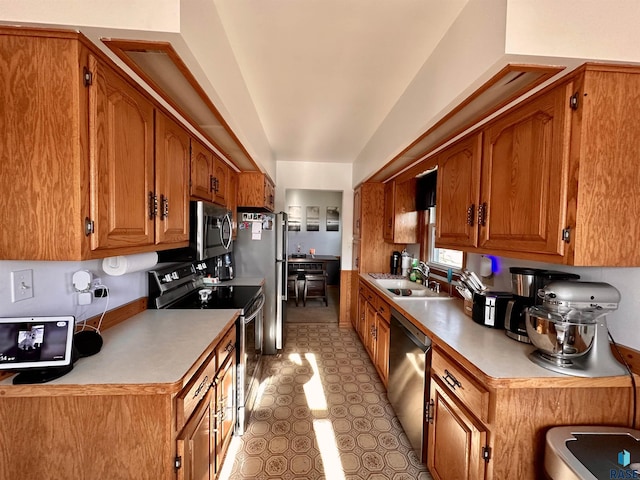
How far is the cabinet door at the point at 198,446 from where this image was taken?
107 cm

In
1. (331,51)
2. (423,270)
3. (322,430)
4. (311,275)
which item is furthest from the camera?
(311,275)

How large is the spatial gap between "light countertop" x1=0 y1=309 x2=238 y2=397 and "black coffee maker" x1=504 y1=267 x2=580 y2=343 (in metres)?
1.56

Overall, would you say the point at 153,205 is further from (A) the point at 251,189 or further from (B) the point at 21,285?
(A) the point at 251,189

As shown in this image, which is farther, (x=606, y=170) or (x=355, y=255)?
(x=355, y=255)

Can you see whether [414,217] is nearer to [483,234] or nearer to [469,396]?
[483,234]

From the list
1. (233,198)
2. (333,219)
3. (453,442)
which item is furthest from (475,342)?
(333,219)

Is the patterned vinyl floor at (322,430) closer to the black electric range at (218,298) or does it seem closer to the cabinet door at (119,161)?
the black electric range at (218,298)

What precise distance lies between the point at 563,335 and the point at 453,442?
2.35 ft

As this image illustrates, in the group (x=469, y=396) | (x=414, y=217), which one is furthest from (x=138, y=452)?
(x=414, y=217)

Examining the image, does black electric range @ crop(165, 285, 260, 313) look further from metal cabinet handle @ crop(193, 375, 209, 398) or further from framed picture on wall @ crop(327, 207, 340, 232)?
framed picture on wall @ crop(327, 207, 340, 232)

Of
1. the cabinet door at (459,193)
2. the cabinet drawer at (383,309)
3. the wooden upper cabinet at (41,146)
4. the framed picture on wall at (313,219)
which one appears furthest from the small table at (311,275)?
the wooden upper cabinet at (41,146)

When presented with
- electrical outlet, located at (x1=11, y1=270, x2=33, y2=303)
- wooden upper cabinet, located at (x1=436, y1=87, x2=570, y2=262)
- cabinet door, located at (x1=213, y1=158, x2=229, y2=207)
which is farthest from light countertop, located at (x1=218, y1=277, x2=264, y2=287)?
wooden upper cabinet, located at (x1=436, y1=87, x2=570, y2=262)

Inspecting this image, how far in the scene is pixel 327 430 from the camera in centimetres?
206

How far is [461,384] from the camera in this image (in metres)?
1.31
